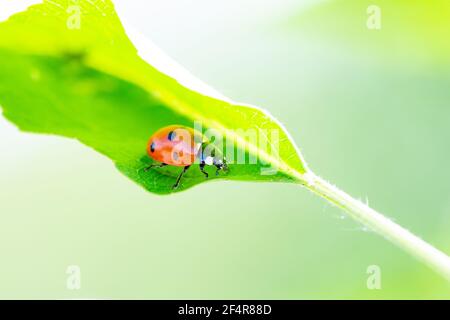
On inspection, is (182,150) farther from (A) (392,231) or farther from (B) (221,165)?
(A) (392,231)

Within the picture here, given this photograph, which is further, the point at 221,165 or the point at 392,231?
the point at 221,165

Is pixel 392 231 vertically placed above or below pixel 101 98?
below

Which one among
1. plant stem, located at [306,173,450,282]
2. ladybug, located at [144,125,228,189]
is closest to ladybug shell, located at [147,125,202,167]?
ladybug, located at [144,125,228,189]

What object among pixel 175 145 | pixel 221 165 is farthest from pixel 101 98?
pixel 175 145

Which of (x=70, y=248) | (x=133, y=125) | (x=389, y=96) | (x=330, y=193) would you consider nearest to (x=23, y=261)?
(x=70, y=248)

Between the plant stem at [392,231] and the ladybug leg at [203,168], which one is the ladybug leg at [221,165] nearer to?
the ladybug leg at [203,168]

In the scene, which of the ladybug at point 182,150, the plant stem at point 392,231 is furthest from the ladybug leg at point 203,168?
the plant stem at point 392,231

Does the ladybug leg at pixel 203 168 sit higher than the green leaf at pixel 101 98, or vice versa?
the green leaf at pixel 101 98
